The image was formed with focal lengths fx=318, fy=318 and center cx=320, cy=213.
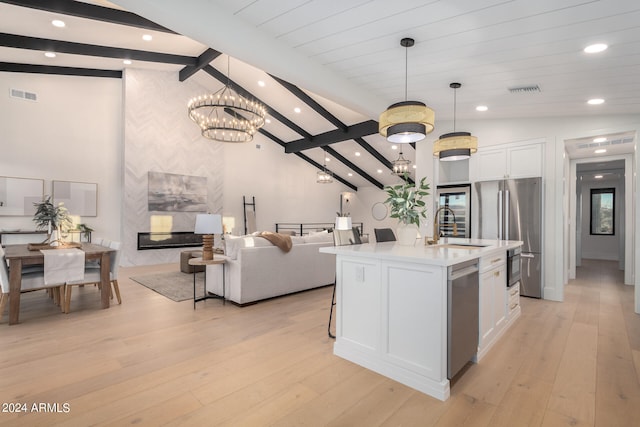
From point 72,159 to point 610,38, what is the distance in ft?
29.6

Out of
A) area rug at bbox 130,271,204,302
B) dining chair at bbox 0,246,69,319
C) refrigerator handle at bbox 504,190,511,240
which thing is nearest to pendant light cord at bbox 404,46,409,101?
refrigerator handle at bbox 504,190,511,240

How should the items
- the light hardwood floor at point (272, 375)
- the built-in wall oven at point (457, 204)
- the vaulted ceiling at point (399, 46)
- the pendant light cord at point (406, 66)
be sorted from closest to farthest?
the light hardwood floor at point (272, 375)
the vaulted ceiling at point (399, 46)
the pendant light cord at point (406, 66)
the built-in wall oven at point (457, 204)

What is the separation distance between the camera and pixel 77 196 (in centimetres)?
702

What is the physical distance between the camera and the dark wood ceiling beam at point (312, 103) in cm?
749

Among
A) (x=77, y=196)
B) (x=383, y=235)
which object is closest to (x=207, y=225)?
(x=383, y=235)

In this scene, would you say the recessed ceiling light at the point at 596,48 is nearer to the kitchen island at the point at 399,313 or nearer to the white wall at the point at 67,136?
the kitchen island at the point at 399,313

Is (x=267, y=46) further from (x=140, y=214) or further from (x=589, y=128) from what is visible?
(x=140, y=214)

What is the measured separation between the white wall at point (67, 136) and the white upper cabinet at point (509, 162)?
7873 mm

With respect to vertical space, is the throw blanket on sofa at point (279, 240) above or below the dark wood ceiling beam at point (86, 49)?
below

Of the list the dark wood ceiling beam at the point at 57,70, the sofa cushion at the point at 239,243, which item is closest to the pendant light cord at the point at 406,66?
the sofa cushion at the point at 239,243

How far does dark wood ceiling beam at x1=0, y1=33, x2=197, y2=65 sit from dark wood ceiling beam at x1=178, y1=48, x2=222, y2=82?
0.17 metres

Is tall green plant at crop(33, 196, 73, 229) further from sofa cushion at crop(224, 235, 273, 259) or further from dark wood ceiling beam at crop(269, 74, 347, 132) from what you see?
dark wood ceiling beam at crop(269, 74, 347, 132)

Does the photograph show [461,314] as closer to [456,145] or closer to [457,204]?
[456,145]

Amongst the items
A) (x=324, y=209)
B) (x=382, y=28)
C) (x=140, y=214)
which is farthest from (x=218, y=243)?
(x=382, y=28)
